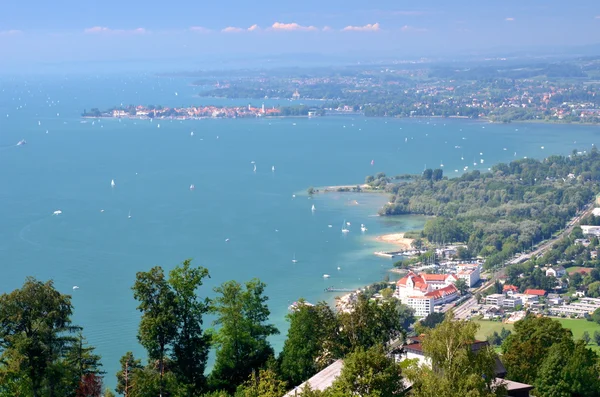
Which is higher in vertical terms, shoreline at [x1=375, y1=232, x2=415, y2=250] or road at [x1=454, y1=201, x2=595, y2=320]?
shoreline at [x1=375, y1=232, x2=415, y2=250]

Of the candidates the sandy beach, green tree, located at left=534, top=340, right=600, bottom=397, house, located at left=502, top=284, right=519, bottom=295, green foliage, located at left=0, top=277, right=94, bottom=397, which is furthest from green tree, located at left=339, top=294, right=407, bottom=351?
the sandy beach

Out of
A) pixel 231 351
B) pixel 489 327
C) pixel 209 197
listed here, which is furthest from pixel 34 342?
pixel 209 197

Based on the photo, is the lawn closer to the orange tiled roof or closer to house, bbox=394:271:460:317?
house, bbox=394:271:460:317

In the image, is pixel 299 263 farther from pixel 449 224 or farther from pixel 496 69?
pixel 496 69

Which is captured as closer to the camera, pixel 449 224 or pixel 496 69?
pixel 449 224

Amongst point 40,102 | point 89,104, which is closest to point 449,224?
point 89,104

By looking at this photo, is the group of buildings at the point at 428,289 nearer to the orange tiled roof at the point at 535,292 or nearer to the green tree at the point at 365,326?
the orange tiled roof at the point at 535,292

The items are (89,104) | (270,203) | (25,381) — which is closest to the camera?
(25,381)
